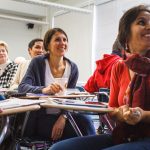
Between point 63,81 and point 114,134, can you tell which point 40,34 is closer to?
point 63,81

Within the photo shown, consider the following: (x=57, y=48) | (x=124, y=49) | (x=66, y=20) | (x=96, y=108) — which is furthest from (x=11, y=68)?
(x=66, y=20)

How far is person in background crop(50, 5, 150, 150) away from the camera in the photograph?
1.16 meters

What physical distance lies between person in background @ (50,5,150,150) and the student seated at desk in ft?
2.10

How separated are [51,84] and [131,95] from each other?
92 cm

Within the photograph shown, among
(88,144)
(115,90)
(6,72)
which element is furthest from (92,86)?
(6,72)

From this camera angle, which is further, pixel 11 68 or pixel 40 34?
pixel 40 34

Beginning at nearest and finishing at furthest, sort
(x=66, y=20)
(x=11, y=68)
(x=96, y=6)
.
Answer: (x=11, y=68) → (x=96, y=6) → (x=66, y=20)

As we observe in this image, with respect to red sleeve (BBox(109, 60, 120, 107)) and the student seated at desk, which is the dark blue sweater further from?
red sleeve (BBox(109, 60, 120, 107))

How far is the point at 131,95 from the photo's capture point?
49.3 inches

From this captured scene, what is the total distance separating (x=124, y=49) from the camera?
A: 5.13 feet

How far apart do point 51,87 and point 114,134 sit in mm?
804

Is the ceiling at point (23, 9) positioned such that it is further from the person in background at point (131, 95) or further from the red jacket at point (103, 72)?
the person in background at point (131, 95)

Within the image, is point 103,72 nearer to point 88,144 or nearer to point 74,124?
point 74,124

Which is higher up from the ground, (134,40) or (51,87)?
(134,40)
